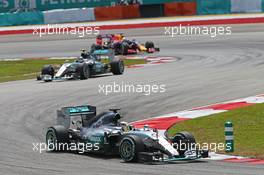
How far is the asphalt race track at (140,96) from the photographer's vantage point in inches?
542

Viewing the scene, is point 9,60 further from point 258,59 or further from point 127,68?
point 258,59

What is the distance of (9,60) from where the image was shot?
42000mm

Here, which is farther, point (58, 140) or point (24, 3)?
point (24, 3)

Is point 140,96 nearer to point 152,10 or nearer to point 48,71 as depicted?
point 48,71

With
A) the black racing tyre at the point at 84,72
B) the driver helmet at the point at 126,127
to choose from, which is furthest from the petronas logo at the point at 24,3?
the driver helmet at the point at 126,127

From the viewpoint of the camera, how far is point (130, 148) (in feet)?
47.0

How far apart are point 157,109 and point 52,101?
344cm

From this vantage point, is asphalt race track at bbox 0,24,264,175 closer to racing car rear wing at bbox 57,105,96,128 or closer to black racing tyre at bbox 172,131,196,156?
black racing tyre at bbox 172,131,196,156

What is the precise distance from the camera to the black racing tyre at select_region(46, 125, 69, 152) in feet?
52.5

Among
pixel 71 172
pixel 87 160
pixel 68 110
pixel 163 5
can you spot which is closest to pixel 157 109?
pixel 68 110

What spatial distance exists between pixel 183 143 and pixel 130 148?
103 centimetres

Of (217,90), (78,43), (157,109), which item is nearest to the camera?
(157,109)

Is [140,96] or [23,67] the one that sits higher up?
[140,96]

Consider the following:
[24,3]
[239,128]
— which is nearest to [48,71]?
[239,128]
